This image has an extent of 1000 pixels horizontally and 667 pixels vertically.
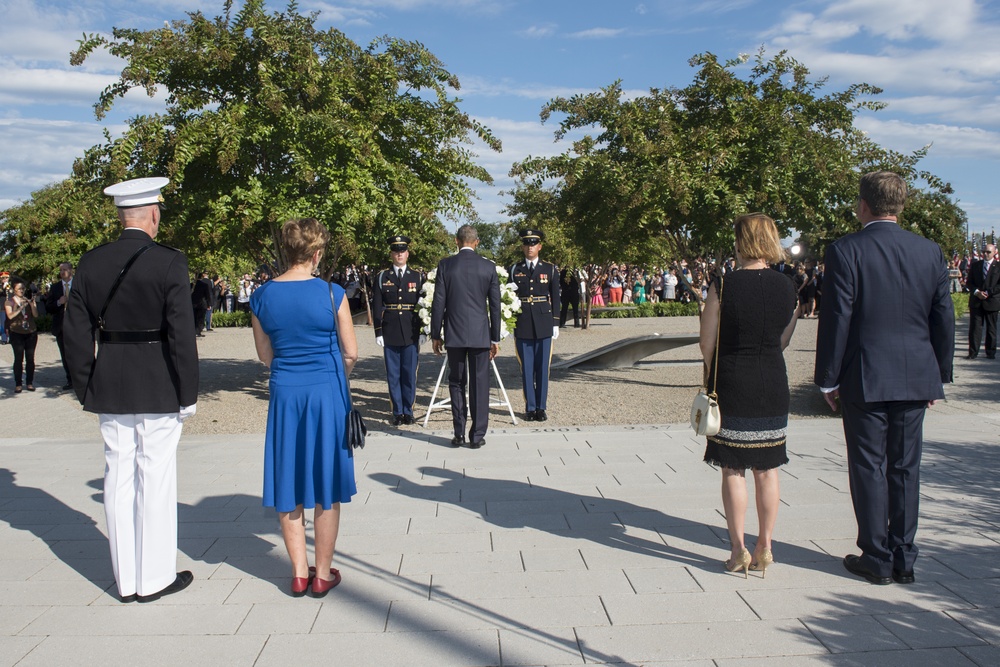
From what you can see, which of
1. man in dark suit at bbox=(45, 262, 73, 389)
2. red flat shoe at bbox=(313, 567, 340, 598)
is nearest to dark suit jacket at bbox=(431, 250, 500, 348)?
red flat shoe at bbox=(313, 567, 340, 598)

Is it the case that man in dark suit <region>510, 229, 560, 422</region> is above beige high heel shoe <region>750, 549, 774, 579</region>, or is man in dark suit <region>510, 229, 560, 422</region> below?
above

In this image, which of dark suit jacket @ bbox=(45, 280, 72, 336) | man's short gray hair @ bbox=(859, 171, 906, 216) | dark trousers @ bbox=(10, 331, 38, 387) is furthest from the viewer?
dark suit jacket @ bbox=(45, 280, 72, 336)

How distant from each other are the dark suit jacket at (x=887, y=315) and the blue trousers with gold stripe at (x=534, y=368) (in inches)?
204

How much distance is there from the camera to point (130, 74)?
9.73 metres

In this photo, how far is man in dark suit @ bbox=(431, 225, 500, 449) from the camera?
7551mm

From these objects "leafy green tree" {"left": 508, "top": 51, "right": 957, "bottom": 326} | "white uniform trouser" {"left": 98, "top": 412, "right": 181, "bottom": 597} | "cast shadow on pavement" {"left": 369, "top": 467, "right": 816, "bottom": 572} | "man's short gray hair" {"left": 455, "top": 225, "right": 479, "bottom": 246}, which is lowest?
"cast shadow on pavement" {"left": 369, "top": 467, "right": 816, "bottom": 572}

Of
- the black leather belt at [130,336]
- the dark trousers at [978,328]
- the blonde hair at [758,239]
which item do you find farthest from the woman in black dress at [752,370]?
the dark trousers at [978,328]

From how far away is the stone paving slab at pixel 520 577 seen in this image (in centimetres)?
340

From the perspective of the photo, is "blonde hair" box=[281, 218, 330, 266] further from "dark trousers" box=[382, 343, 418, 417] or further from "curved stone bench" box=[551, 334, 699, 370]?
"curved stone bench" box=[551, 334, 699, 370]

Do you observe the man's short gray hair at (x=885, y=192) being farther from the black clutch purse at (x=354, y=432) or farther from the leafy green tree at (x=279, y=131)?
the leafy green tree at (x=279, y=131)

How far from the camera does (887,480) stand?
4.11 meters

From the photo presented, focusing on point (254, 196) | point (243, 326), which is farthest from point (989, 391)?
point (243, 326)

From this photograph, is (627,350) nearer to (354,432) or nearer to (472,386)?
(472,386)

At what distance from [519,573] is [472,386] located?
3414 mm
